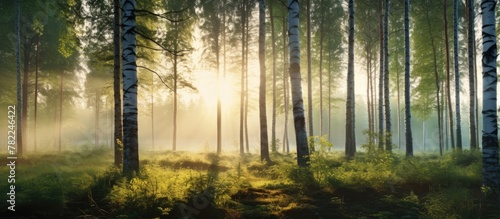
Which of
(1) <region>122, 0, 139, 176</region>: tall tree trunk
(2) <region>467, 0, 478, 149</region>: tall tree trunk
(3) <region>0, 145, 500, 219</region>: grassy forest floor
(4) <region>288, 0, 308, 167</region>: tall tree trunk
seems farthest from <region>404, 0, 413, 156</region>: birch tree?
(1) <region>122, 0, 139, 176</region>: tall tree trunk

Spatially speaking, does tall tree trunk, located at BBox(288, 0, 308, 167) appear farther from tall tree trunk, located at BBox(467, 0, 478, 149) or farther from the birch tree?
tall tree trunk, located at BBox(467, 0, 478, 149)

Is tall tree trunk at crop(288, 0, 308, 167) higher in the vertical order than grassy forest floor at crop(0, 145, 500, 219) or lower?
higher

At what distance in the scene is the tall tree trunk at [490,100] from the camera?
6.43m

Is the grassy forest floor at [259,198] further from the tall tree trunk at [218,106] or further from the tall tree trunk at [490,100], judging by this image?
the tall tree trunk at [218,106]

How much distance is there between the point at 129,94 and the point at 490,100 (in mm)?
8419

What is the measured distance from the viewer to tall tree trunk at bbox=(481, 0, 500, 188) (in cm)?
643

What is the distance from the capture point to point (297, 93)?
893cm

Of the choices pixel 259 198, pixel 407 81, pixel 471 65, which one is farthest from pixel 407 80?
pixel 259 198

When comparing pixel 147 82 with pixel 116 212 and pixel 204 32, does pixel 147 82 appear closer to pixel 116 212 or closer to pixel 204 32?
pixel 204 32

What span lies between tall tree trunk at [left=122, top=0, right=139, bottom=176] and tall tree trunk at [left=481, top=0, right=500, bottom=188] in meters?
8.22

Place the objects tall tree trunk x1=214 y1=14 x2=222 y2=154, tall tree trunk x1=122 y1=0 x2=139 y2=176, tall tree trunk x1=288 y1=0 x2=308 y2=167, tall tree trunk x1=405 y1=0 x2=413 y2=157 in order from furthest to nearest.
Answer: tall tree trunk x1=214 y1=14 x2=222 y2=154 < tall tree trunk x1=405 y1=0 x2=413 y2=157 < tall tree trunk x1=288 y1=0 x2=308 y2=167 < tall tree trunk x1=122 y1=0 x2=139 y2=176

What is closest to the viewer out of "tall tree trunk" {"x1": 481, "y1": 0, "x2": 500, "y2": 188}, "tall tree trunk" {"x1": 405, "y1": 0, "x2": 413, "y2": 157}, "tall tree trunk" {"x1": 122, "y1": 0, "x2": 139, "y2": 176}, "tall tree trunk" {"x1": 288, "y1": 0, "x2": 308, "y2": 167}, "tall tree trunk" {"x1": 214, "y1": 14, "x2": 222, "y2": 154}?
"tall tree trunk" {"x1": 481, "y1": 0, "x2": 500, "y2": 188}

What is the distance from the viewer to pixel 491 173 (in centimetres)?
648

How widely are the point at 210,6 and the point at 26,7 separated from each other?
36.7 ft
